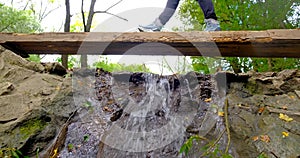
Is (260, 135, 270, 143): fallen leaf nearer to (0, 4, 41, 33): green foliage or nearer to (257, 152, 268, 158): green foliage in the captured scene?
(257, 152, 268, 158): green foliage

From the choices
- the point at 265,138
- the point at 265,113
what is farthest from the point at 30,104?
the point at 265,113

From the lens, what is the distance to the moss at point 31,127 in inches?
91.1

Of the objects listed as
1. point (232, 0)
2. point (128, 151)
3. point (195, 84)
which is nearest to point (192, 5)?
point (232, 0)

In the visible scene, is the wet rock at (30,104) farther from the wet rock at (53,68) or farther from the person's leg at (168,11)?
the person's leg at (168,11)

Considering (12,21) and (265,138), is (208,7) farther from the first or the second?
(12,21)

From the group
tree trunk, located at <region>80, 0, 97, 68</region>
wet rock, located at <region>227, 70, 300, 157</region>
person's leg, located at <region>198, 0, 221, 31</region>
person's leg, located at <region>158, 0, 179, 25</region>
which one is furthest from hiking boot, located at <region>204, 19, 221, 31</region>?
tree trunk, located at <region>80, 0, 97, 68</region>

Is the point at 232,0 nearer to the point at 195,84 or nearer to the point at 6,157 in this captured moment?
the point at 195,84

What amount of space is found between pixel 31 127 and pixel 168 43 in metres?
1.50

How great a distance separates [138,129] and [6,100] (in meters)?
1.33

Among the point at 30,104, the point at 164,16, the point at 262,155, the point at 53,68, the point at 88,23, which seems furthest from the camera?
the point at 88,23

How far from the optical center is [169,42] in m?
2.84

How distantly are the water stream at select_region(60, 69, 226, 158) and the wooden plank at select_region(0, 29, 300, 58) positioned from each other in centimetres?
56

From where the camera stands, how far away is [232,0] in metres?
6.22

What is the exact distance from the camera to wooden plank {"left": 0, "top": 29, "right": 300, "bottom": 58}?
2754 millimetres
